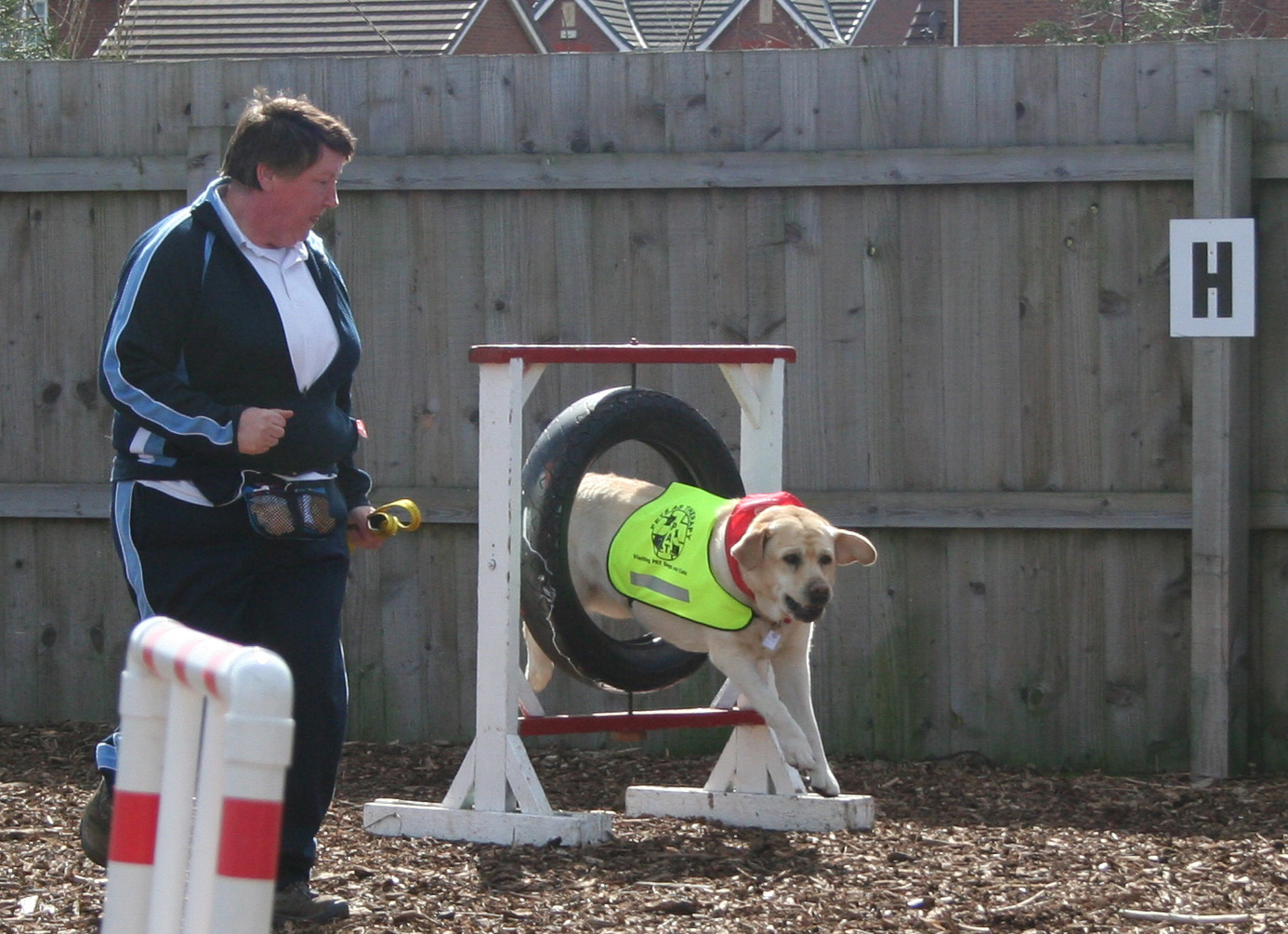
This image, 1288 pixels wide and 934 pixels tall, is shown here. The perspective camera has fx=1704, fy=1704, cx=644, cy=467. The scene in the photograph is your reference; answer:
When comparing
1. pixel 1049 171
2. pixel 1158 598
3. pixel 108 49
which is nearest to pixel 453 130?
pixel 1049 171

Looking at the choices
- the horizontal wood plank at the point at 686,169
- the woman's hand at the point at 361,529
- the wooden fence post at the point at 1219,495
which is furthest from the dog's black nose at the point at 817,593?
the horizontal wood plank at the point at 686,169

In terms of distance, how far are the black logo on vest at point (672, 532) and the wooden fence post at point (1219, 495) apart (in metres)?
1.84

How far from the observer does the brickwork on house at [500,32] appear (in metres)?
29.3

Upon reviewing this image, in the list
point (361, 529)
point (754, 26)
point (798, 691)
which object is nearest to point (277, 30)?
point (754, 26)

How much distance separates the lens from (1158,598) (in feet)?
18.9

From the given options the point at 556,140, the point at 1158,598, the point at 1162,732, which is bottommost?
the point at 1162,732

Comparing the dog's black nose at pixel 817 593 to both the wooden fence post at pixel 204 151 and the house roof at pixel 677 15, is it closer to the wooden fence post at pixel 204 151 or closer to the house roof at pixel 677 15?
the wooden fence post at pixel 204 151

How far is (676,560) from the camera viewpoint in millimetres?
4801

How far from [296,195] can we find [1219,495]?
10.8 feet

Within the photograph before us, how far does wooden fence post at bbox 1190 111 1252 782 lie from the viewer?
5492 millimetres

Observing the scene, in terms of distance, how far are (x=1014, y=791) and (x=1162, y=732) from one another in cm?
67

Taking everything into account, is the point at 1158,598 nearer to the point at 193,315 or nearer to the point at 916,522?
the point at 916,522

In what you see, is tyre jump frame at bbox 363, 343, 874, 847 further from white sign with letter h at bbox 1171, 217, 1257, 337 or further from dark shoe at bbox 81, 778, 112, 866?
white sign with letter h at bbox 1171, 217, 1257, 337

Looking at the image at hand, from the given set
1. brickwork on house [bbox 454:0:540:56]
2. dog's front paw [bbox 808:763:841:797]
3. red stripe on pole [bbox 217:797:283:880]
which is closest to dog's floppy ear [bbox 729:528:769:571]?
dog's front paw [bbox 808:763:841:797]
